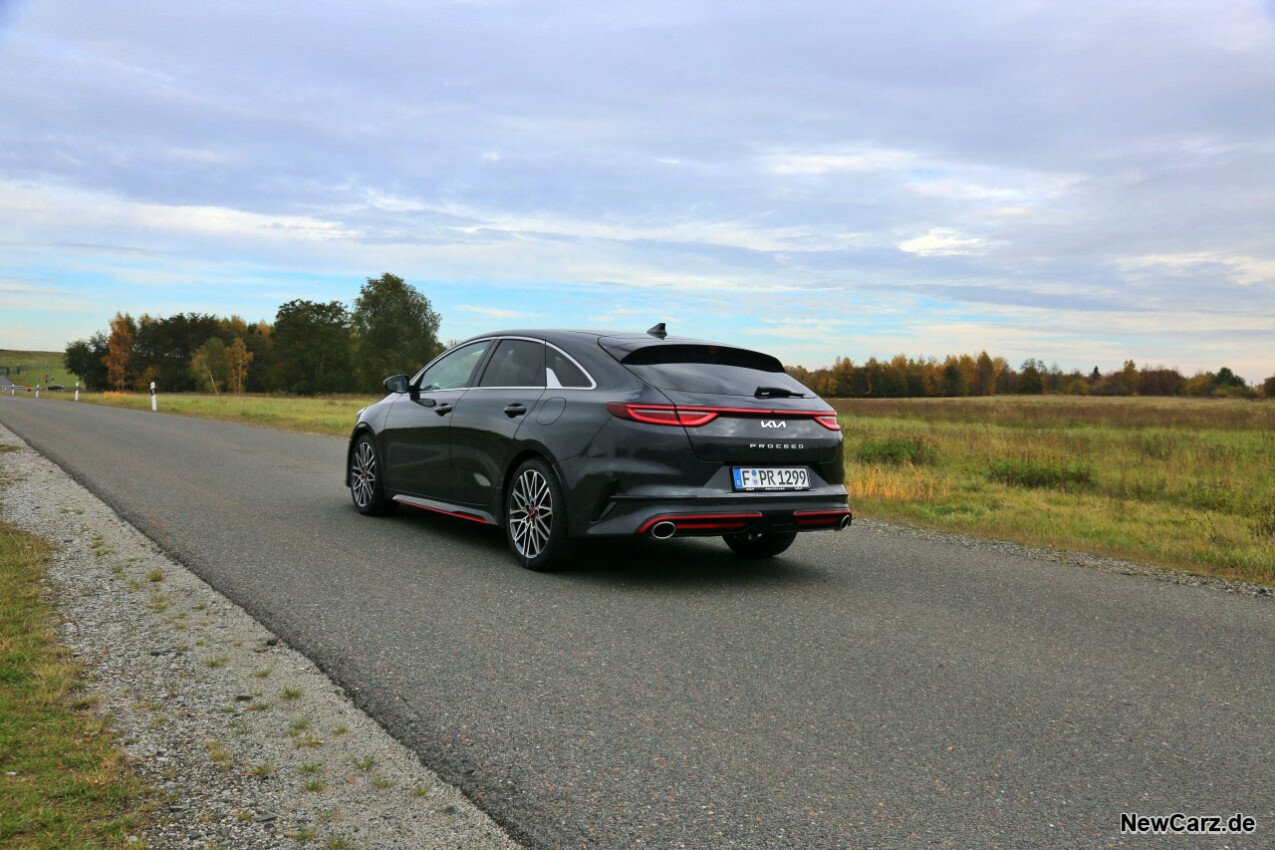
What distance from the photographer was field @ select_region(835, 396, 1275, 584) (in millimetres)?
8617

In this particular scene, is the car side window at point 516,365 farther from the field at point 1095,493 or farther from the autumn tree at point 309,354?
the autumn tree at point 309,354

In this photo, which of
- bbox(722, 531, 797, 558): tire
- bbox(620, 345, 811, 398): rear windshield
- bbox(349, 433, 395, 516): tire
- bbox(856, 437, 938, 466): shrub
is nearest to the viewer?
bbox(620, 345, 811, 398): rear windshield

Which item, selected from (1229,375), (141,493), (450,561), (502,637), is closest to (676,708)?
(502,637)

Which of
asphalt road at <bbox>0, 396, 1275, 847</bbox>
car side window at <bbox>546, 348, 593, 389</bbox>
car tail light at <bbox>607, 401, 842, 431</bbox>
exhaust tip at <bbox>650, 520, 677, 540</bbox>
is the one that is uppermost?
car side window at <bbox>546, 348, 593, 389</bbox>

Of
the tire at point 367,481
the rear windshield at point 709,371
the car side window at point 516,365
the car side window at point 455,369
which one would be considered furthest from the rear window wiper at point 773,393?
the tire at point 367,481

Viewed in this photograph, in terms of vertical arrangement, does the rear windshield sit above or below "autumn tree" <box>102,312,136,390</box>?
below

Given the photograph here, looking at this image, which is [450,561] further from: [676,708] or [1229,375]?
[1229,375]

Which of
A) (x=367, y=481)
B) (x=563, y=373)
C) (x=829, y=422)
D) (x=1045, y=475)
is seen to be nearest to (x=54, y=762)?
(x=563, y=373)

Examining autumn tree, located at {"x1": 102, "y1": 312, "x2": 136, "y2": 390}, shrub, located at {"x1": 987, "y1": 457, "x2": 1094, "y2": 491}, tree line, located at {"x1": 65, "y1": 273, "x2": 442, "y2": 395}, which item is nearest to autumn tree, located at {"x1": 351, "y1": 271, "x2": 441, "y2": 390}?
tree line, located at {"x1": 65, "y1": 273, "x2": 442, "y2": 395}

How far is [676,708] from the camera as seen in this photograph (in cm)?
373

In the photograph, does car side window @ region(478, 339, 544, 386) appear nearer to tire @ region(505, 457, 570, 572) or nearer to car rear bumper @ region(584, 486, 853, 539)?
tire @ region(505, 457, 570, 572)

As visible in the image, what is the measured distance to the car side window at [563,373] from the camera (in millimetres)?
6309

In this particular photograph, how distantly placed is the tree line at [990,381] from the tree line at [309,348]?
36.8 m

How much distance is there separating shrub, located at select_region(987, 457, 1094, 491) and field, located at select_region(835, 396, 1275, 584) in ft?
0.07
